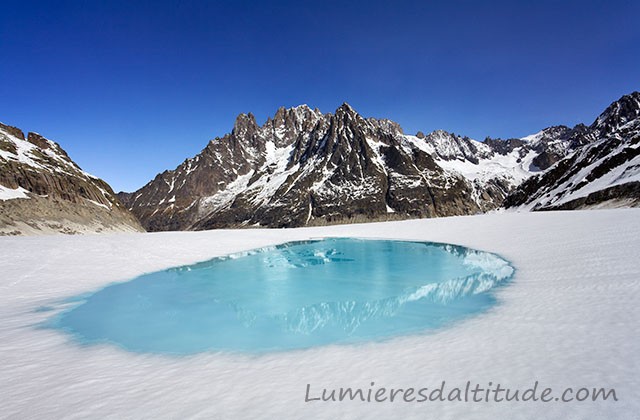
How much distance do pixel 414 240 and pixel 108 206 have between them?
148m

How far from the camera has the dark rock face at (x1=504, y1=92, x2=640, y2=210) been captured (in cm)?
7806

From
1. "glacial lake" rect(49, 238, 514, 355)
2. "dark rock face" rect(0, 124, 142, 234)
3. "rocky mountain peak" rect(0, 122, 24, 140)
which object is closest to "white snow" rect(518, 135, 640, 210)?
"glacial lake" rect(49, 238, 514, 355)

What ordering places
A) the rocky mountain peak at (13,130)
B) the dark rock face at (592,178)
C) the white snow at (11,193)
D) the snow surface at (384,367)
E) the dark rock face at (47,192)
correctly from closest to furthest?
the snow surface at (384,367) < the dark rock face at (592,178) < the dark rock face at (47,192) < the white snow at (11,193) < the rocky mountain peak at (13,130)

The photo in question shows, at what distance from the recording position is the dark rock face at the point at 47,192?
92250 millimetres

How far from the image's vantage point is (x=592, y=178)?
94.1 m

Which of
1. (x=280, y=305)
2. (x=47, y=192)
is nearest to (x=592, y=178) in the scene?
(x=280, y=305)

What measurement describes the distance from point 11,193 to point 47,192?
16.5m

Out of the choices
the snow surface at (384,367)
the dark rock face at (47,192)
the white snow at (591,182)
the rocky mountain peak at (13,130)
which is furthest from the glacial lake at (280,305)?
the rocky mountain peak at (13,130)

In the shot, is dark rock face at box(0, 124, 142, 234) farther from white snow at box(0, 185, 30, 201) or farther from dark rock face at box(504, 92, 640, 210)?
dark rock face at box(504, 92, 640, 210)

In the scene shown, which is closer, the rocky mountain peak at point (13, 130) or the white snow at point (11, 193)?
the white snow at point (11, 193)

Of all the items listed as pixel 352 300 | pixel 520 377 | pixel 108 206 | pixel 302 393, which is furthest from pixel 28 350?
pixel 108 206

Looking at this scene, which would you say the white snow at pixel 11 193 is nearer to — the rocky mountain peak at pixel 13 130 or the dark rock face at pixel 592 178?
the rocky mountain peak at pixel 13 130

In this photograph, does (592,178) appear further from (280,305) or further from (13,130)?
(13,130)

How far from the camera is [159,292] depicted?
16.8m
